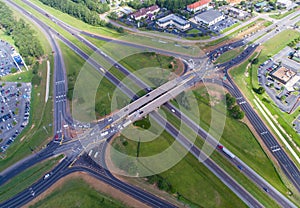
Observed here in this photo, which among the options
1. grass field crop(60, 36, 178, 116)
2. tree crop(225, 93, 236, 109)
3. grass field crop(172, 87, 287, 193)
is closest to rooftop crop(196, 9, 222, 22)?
grass field crop(60, 36, 178, 116)

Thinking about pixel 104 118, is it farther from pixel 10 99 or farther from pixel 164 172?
pixel 10 99

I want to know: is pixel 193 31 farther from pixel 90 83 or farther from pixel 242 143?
pixel 242 143

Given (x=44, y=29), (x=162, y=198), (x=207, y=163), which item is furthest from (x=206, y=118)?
(x=44, y=29)

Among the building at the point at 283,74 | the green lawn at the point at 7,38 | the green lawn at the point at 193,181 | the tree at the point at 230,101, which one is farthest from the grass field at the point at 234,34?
the green lawn at the point at 7,38

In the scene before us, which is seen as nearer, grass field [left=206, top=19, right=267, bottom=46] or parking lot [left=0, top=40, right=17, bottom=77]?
parking lot [left=0, top=40, right=17, bottom=77]

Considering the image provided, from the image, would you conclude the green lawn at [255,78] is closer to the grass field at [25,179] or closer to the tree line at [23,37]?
the grass field at [25,179]

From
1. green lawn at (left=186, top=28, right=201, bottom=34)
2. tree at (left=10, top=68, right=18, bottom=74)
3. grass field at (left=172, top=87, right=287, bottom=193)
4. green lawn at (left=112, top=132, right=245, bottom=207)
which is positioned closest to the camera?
green lawn at (left=112, top=132, right=245, bottom=207)

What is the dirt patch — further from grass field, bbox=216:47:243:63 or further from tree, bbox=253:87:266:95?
grass field, bbox=216:47:243:63
